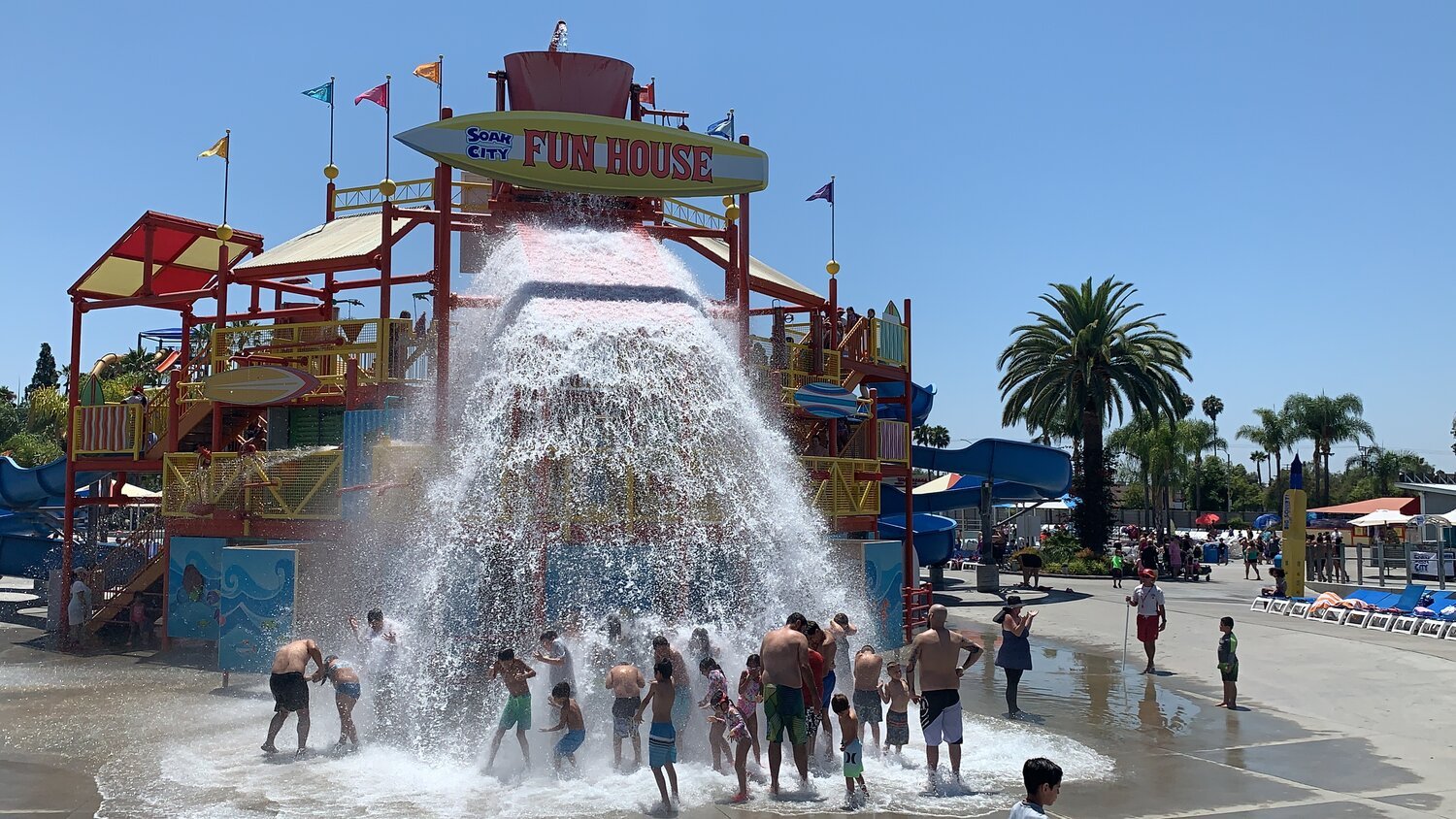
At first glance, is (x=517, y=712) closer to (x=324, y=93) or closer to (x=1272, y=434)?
(x=324, y=93)

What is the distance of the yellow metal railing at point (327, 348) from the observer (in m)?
18.9

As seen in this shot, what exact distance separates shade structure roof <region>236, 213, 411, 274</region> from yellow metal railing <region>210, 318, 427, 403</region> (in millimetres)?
1116

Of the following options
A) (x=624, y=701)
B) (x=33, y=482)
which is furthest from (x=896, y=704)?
(x=33, y=482)

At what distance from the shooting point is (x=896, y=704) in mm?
10578

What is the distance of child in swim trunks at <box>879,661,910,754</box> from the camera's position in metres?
10.5

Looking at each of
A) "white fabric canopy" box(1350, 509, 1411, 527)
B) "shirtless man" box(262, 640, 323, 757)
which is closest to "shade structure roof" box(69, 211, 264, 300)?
"shirtless man" box(262, 640, 323, 757)

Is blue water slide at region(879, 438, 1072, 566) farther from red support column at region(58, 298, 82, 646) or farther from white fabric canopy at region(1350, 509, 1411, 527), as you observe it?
red support column at region(58, 298, 82, 646)

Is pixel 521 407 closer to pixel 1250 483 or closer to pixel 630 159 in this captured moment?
pixel 630 159

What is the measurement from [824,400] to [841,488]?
179 cm

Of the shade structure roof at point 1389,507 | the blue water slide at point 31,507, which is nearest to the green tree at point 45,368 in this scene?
the blue water slide at point 31,507

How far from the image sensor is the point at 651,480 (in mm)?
15211

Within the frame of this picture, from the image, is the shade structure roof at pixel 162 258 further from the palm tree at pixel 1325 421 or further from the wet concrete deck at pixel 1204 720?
the palm tree at pixel 1325 421

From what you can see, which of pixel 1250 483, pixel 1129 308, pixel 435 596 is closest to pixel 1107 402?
pixel 1129 308

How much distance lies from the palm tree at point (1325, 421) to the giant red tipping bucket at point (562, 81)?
6836cm
